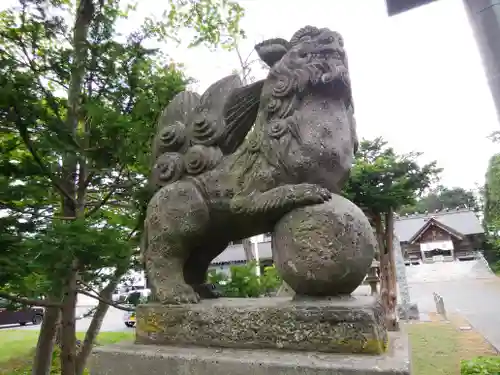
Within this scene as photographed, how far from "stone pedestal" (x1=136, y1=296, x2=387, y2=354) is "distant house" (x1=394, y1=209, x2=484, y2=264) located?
27491 millimetres

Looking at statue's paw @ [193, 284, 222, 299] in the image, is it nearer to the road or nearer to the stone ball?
the stone ball

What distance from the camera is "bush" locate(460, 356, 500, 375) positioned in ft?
16.2

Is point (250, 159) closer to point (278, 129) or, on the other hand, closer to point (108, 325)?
point (278, 129)

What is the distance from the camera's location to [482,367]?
512 cm

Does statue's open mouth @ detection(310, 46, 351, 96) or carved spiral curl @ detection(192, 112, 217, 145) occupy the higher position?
statue's open mouth @ detection(310, 46, 351, 96)

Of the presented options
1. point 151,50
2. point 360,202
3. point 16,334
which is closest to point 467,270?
point 360,202

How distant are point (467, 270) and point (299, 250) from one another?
27.3 m

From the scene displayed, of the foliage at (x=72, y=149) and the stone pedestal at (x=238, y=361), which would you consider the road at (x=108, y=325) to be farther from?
the stone pedestal at (x=238, y=361)

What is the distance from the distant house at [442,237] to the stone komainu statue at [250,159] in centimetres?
2724

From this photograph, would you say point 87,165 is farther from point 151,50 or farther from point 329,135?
point 329,135

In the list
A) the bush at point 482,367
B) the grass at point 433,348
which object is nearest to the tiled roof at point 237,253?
the grass at point 433,348

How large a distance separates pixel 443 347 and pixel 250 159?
768 cm

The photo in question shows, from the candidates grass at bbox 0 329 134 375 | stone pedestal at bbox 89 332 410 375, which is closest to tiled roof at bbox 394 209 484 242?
grass at bbox 0 329 134 375

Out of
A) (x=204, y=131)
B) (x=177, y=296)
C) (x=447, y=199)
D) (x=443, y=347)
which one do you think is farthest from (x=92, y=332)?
(x=447, y=199)
